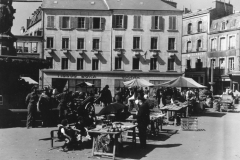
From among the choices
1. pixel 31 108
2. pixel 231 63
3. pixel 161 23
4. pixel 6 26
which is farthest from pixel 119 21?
pixel 31 108

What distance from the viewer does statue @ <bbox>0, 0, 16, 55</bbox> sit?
46.6 ft

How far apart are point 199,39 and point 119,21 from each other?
55.4ft

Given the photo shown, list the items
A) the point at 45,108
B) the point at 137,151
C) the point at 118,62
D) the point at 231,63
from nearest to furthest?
the point at 137,151 → the point at 45,108 → the point at 118,62 → the point at 231,63

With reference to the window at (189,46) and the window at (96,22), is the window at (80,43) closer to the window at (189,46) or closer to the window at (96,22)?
the window at (96,22)

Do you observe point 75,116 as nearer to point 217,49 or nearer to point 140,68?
point 140,68

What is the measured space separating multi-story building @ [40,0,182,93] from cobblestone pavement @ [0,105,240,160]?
27.0m

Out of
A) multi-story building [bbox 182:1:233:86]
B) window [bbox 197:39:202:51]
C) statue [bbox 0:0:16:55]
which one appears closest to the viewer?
statue [bbox 0:0:16:55]

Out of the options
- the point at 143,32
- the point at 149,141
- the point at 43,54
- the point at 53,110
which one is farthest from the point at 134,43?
the point at 149,141

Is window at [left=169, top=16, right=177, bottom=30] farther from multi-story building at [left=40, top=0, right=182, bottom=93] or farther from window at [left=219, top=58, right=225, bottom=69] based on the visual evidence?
window at [left=219, top=58, right=225, bottom=69]

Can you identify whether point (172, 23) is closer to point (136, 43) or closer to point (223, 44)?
point (136, 43)

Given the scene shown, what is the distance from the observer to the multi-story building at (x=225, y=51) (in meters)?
44.6

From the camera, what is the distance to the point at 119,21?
1638 inches

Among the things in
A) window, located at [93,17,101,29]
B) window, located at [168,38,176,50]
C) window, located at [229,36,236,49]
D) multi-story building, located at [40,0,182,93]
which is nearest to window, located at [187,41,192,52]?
window, located at [229,36,236,49]

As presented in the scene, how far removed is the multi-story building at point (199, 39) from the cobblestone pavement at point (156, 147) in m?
37.6
